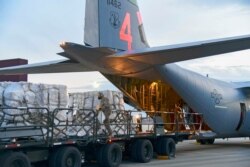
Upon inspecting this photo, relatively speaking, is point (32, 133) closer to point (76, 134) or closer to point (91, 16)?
point (76, 134)

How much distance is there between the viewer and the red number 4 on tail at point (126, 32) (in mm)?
15453

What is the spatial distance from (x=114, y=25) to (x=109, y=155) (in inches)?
211

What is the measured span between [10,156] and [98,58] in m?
5.99

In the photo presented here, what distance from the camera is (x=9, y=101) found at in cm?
1016

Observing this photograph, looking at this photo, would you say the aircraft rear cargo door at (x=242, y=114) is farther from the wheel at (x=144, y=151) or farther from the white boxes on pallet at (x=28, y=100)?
the white boxes on pallet at (x=28, y=100)

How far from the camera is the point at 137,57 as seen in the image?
47.7 feet

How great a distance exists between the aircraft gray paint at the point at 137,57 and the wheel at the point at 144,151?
3.22 metres

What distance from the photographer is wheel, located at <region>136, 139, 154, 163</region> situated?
555 inches

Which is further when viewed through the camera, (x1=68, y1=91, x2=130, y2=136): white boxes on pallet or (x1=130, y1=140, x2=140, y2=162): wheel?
(x1=130, y1=140, x2=140, y2=162): wheel

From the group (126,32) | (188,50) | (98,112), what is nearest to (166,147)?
(98,112)

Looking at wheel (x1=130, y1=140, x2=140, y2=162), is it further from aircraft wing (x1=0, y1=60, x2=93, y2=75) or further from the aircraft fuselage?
aircraft wing (x1=0, y1=60, x2=93, y2=75)

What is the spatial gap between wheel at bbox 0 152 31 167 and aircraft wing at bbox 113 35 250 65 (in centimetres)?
592

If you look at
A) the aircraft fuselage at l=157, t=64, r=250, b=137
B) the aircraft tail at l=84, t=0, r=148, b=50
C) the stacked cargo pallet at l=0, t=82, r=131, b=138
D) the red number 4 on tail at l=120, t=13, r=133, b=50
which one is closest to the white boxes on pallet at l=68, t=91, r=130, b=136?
the stacked cargo pallet at l=0, t=82, r=131, b=138

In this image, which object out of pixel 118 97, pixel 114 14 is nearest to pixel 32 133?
pixel 118 97
